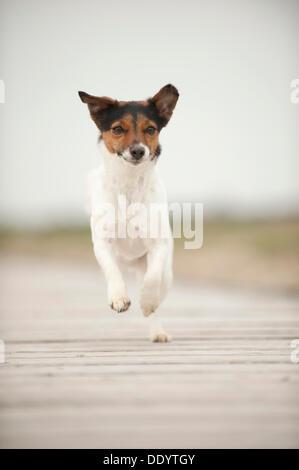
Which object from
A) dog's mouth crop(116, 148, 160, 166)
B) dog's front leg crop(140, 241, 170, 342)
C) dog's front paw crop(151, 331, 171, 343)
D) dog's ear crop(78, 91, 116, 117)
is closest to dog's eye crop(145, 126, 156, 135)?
dog's mouth crop(116, 148, 160, 166)

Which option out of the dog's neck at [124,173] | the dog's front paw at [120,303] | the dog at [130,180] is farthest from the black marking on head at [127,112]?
the dog's front paw at [120,303]

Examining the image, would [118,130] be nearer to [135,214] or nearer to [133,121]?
[133,121]

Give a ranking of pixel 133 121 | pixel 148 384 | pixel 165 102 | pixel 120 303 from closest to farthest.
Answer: pixel 148 384 < pixel 120 303 < pixel 133 121 < pixel 165 102

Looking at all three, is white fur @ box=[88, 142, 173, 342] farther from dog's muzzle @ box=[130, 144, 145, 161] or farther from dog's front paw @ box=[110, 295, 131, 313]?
dog's front paw @ box=[110, 295, 131, 313]

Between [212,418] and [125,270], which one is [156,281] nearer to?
[125,270]

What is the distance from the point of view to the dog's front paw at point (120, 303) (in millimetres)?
3635

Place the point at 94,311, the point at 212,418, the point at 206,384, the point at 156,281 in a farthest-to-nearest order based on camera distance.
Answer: the point at 94,311, the point at 156,281, the point at 206,384, the point at 212,418

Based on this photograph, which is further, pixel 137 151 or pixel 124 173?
pixel 124 173

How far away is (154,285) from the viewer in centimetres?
379

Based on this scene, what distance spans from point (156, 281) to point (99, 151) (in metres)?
1.11

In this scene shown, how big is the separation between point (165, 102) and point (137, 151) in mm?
622

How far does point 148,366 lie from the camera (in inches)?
121

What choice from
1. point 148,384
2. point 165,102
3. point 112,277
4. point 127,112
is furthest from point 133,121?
point 148,384
